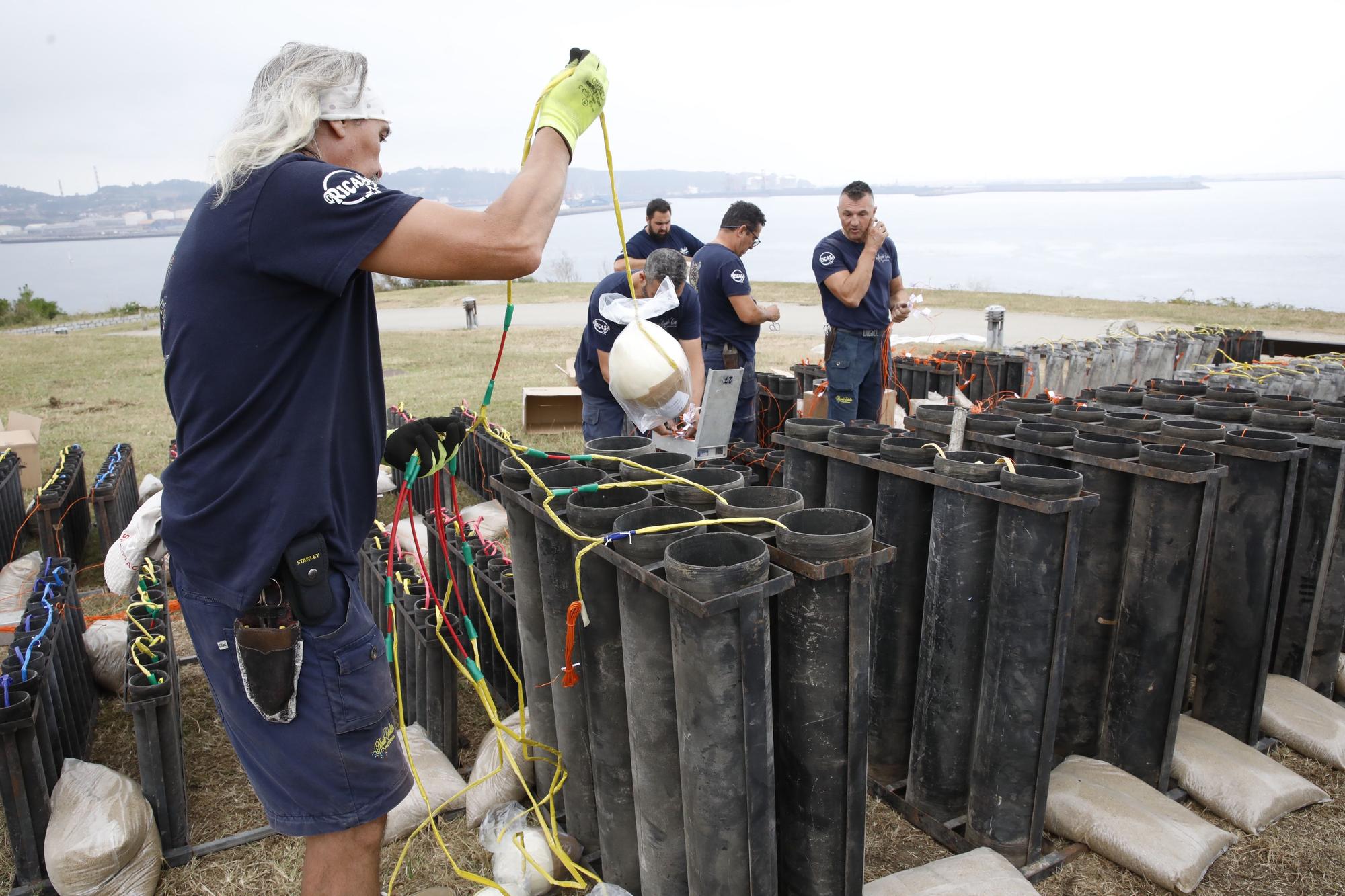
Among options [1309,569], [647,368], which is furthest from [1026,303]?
[647,368]

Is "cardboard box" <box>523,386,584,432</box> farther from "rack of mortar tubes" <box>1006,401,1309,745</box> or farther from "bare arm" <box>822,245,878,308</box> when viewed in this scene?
"rack of mortar tubes" <box>1006,401,1309,745</box>

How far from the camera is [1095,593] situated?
126 inches

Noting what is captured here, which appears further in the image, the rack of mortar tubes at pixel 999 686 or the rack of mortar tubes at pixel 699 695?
the rack of mortar tubes at pixel 999 686

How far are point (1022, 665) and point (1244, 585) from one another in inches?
52.8

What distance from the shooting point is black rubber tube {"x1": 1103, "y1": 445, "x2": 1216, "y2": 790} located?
3.03 meters

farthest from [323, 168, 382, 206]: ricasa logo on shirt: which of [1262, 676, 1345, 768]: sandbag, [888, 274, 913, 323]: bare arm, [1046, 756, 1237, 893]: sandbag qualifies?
[888, 274, 913, 323]: bare arm

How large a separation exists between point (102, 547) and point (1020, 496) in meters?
5.51

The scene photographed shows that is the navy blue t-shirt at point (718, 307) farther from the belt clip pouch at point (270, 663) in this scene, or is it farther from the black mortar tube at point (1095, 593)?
the belt clip pouch at point (270, 663)

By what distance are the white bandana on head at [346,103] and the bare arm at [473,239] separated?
39 centimetres

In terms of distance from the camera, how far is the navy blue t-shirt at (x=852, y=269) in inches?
248

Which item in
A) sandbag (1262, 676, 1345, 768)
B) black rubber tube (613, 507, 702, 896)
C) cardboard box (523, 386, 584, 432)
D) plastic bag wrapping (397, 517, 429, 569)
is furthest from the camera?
cardboard box (523, 386, 584, 432)

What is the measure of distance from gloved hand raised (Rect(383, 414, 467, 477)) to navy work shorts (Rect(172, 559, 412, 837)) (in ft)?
1.68

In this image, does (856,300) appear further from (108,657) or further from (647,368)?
(108,657)

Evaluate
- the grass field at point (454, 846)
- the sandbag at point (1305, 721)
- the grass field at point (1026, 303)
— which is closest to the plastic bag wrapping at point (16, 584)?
the grass field at point (454, 846)
